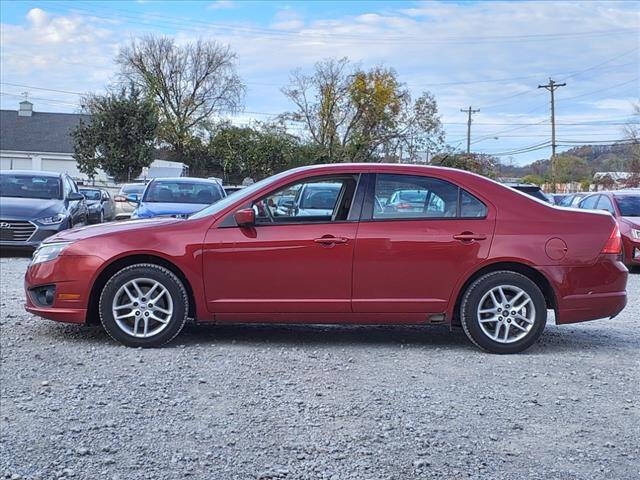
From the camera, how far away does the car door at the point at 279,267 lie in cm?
614

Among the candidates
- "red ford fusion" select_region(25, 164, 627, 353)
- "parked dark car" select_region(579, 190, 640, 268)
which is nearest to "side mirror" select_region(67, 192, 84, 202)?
"red ford fusion" select_region(25, 164, 627, 353)

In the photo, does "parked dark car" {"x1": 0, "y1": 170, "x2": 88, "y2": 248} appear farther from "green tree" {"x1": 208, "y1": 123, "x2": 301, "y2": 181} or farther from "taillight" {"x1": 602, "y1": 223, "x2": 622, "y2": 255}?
"green tree" {"x1": 208, "y1": 123, "x2": 301, "y2": 181}

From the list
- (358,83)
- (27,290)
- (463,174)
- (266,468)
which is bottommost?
(266,468)

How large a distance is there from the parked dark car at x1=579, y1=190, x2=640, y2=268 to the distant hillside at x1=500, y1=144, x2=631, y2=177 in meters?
31.5

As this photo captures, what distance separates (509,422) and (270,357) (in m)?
2.08

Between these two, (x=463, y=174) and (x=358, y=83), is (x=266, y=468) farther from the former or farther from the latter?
(x=358, y=83)

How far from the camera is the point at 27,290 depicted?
6418 millimetres

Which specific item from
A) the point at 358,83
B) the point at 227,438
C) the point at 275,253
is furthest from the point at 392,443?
the point at 358,83

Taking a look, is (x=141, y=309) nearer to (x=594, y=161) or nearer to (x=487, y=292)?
(x=487, y=292)

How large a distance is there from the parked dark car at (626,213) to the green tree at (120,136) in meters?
28.0

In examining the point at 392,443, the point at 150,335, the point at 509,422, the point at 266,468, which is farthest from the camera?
the point at 150,335

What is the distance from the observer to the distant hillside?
1823 inches

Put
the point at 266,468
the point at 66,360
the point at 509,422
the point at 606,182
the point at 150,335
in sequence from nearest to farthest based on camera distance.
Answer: the point at 266,468 < the point at 509,422 < the point at 66,360 < the point at 150,335 < the point at 606,182

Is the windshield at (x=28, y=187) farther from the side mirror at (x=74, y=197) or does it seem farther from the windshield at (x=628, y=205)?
the windshield at (x=628, y=205)
